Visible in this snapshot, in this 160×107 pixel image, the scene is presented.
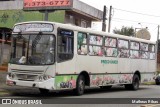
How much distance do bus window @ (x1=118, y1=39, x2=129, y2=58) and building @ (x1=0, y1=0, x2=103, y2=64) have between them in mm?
13892

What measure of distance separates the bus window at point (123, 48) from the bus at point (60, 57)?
11.8 inches

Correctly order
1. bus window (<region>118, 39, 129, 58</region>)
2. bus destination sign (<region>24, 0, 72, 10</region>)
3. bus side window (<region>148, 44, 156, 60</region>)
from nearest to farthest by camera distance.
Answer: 1. bus window (<region>118, 39, 129, 58</region>)
2. bus side window (<region>148, 44, 156, 60</region>)
3. bus destination sign (<region>24, 0, 72, 10</region>)

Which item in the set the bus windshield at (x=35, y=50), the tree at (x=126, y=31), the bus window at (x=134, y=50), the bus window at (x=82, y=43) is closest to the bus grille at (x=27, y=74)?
the bus windshield at (x=35, y=50)

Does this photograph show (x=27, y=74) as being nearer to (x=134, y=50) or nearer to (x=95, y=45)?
(x=95, y=45)

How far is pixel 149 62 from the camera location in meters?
26.7

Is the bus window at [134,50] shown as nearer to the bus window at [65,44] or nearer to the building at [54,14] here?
the bus window at [65,44]

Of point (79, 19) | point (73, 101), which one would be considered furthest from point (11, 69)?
point (79, 19)

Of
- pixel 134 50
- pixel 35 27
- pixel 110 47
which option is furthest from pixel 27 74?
pixel 134 50

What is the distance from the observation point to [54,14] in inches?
1544

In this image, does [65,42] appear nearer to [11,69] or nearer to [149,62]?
[11,69]

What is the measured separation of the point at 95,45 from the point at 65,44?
8.78ft

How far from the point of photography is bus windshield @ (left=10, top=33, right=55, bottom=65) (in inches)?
666

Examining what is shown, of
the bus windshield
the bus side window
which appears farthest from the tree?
the bus windshield

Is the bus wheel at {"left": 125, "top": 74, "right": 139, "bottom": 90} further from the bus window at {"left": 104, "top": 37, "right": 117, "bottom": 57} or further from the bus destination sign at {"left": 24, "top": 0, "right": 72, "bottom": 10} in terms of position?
the bus destination sign at {"left": 24, "top": 0, "right": 72, "bottom": 10}
